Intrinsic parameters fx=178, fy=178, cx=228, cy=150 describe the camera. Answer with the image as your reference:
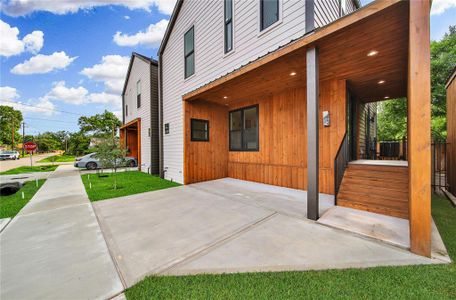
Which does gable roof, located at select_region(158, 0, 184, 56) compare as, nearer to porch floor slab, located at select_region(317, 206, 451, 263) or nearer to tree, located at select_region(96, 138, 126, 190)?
tree, located at select_region(96, 138, 126, 190)

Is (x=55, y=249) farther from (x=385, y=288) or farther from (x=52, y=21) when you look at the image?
(x=52, y=21)

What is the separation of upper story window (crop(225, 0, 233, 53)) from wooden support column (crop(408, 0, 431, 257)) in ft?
13.7

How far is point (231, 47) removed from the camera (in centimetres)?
539

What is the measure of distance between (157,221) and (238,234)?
162 centimetres

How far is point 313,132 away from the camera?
3.34 m

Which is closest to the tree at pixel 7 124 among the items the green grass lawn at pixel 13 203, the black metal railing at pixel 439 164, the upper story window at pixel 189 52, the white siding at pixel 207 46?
the green grass lawn at pixel 13 203

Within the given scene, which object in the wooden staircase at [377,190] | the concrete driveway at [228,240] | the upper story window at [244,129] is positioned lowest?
the concrete driveway at [228,240]

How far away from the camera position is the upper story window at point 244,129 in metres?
6.95

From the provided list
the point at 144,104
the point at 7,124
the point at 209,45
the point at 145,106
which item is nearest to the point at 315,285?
the point at 209,45

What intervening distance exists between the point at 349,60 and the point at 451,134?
4295 millimetres

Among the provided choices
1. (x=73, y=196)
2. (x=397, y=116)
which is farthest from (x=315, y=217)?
(x=397, y=116)

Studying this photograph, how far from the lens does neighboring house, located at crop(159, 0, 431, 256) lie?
234 centimetres

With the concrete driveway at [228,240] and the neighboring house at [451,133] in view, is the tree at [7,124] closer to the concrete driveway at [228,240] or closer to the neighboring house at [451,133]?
the concrete driveway at [228,240]

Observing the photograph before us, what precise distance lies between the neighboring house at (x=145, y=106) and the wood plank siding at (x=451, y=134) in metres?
11.3
